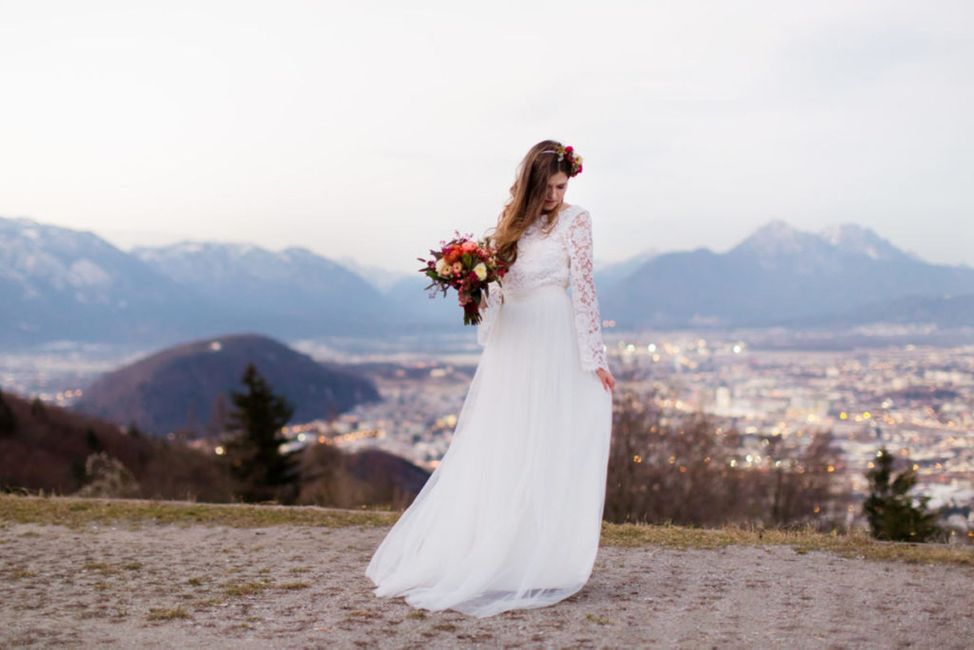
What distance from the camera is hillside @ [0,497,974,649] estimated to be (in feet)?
16.2

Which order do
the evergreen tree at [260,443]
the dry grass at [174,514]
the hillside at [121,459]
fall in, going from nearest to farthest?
the dry grass at [174,514], the evergreen tree at [260,443], the hillside at [121,459]

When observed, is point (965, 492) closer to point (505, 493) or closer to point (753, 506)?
point (753, 506)

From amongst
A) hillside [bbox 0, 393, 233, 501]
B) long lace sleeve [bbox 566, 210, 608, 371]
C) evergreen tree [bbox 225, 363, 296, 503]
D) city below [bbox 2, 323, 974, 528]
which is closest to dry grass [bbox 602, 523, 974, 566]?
long lace sleeve [bbox 566, 210, 608, 371]

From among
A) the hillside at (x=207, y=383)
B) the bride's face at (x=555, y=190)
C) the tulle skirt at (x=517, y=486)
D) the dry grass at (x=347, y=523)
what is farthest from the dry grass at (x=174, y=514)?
the hillside at (x=207, y=383)

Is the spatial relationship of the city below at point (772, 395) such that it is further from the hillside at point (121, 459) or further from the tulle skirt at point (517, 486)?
the tulle skirt at point (517, 486)

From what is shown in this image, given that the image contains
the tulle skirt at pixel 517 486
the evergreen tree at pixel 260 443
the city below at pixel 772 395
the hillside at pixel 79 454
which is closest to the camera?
the tulle skirt at pixel 517 486

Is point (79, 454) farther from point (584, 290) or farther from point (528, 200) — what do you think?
point (584, 290)

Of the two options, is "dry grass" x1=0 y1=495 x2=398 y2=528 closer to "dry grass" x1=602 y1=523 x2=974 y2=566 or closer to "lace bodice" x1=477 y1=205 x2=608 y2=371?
"dry grass" x1=602 y1=523 x2=974 y2=566

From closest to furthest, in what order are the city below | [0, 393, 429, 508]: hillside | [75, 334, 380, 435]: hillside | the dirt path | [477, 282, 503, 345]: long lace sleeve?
the dirt path < [477, 282, 503, 345]: long lace sleeve < the city below < [0, 393, 429, 508]: hillside < [75, 334, 380, 435]: hillside

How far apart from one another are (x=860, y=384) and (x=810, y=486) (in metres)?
40.2

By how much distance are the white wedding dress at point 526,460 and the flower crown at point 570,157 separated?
25cm

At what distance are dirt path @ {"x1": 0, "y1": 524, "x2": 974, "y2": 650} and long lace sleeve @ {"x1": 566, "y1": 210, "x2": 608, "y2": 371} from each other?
156 cm

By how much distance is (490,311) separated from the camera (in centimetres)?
633

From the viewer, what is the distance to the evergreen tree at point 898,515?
35.3 ft
